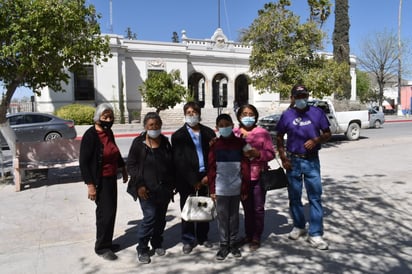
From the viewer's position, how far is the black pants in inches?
163

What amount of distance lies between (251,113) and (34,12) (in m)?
5.19

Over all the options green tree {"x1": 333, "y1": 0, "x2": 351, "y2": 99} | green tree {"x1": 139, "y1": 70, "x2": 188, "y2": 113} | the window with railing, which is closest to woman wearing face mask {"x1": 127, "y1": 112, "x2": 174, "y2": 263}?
green tree {"x1": 333, "y1": 0, "x2": 351, "y2": 99}

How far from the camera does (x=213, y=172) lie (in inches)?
159

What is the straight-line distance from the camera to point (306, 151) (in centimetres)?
434

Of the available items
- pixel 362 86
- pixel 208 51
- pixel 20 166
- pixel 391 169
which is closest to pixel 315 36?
pixel 391 169

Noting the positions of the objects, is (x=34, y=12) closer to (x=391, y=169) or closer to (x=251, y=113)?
(x=251, y=113)

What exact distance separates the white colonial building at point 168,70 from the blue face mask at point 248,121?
20349mm

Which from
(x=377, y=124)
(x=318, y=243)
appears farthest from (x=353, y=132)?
(x=318, y=243)

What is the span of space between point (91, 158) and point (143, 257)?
1208mm

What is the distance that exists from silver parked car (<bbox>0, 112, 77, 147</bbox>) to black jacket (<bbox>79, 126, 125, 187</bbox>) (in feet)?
37.6

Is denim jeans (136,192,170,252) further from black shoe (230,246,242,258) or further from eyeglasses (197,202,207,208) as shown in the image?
black shoe (230,246,242,258)

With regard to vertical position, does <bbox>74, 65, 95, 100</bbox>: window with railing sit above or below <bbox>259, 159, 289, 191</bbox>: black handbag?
above

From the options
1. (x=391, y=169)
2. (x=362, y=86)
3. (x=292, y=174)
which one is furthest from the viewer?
(x=362, y=86)

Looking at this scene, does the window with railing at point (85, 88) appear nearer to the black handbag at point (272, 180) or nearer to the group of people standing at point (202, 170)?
the group of people standing at point (202, 170)
